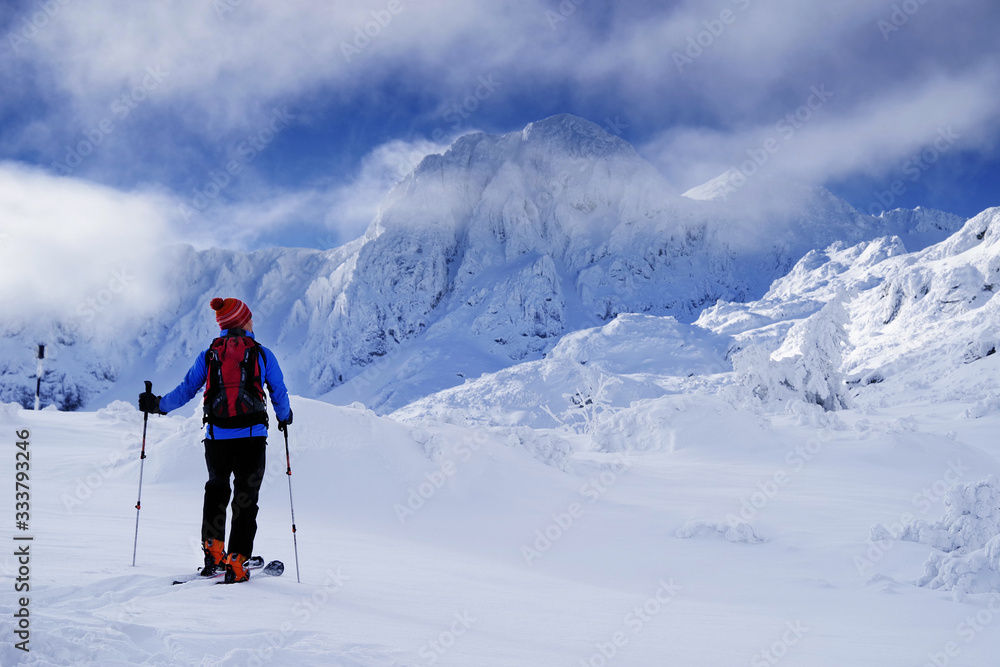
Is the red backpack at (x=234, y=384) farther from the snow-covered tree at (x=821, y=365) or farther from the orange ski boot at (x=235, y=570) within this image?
the snow-covered tree at (x=821, y=365)

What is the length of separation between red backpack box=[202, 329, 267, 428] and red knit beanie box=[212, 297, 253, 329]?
55 millimetres

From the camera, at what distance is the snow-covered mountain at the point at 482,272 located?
81.2 metres

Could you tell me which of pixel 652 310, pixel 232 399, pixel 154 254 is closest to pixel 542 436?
pixel 232 399

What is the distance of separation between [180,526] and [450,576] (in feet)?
9.65

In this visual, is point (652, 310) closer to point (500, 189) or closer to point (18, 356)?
point (500, 189)

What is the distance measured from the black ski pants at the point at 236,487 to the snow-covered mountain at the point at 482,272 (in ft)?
228

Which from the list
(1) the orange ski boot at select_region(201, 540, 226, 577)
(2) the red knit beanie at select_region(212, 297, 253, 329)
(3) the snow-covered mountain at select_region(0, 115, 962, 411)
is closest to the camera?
(1) the orange ski boot at select_region(201, 540, 226, 577)

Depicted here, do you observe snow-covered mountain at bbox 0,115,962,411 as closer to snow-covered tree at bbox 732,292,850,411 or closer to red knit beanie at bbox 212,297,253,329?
snow-covered tree at bbox 732,292,850,411

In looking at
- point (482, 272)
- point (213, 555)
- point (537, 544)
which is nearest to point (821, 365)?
point (537, 544)

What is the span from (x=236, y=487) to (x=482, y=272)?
81.5 m

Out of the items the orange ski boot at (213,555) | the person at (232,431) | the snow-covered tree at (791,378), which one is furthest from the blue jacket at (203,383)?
the snow-covered tree at (791,378)

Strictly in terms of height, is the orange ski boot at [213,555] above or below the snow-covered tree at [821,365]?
below

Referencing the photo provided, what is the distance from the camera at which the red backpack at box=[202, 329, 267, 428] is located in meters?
3.78

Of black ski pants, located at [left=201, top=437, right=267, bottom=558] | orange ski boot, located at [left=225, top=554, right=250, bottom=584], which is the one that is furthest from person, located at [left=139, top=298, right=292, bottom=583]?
orange ski boot, located at [left=225, top=554, right=250, bottom=584]
